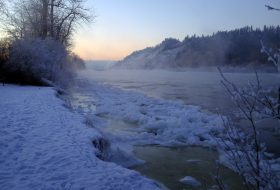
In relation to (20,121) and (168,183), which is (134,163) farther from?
(20,121)

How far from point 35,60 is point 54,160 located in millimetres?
18771

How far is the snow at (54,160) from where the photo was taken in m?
5.28

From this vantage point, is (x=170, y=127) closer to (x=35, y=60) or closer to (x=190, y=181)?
(x=190, y=181)

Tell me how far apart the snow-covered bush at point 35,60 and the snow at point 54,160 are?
13892mm

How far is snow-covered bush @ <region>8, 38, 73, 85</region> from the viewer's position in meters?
22.7

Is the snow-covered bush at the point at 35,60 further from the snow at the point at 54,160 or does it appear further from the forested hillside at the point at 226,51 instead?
the forested hillside at the point at 226,51

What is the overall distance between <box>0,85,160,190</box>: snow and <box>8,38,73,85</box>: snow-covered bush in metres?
13.9

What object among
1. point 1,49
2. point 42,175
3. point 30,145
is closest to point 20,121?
point 30,145

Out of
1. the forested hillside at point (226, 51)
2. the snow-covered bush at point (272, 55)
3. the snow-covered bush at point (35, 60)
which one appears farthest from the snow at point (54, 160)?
the forested hillside at point (226, 51)

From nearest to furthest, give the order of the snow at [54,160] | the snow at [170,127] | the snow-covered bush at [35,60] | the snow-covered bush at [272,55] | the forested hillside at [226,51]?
the snow-covered bush at [272,55], the snow at [54,160], the snow at [170,127], the snow-covered bush at [35,60], the forested hillside at [226,51]

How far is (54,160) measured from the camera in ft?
20.4

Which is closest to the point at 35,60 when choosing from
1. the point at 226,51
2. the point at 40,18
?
the point at 40,18

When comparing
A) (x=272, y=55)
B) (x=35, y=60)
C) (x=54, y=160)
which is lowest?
(x=54, y=160)

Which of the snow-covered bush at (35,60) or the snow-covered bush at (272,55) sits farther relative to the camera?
the snow-covered bush at (35,60)
